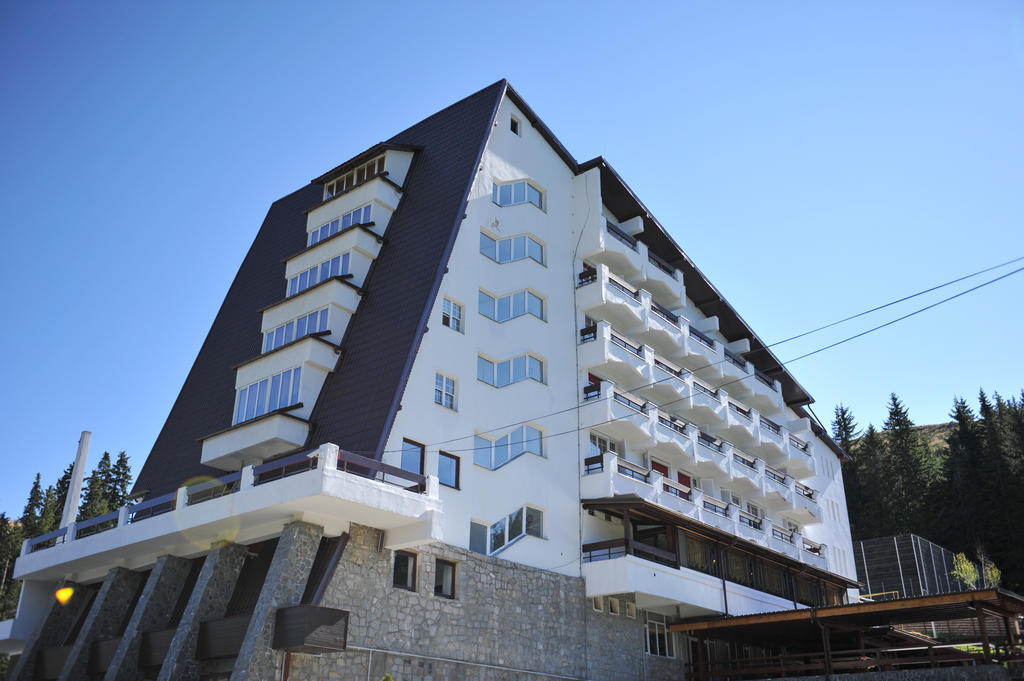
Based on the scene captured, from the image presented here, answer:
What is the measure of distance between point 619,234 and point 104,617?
2777cm

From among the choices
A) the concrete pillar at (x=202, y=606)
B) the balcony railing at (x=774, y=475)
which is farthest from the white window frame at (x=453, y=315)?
the balcony railing at (x=774, y=475)

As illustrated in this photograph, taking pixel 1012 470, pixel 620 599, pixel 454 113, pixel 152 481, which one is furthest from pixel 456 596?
pixel 1012 470

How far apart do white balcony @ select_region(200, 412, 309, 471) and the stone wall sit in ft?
18.0

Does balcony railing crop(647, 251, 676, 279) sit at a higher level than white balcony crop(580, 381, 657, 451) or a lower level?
higher

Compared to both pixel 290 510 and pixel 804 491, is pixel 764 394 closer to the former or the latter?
pixel 804 491

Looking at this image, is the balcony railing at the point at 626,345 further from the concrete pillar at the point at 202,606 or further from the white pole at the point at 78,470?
the white pole at the point at 78,470

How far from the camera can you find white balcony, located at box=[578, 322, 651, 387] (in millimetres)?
37000

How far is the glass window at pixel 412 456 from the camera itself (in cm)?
2795

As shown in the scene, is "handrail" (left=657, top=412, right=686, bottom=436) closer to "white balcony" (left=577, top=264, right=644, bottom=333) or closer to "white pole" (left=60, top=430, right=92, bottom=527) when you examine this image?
"white balcony" (left=577, top=264, right=644, bottom=333)

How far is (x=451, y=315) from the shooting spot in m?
32.2

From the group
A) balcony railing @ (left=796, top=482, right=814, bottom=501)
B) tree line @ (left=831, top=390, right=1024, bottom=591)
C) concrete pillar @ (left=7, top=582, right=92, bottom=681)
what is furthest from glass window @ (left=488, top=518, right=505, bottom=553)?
tree line @ (left=831, top=390, right=1024, bottom=591)

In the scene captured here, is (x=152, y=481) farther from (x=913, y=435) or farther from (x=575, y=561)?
(x=913, y=435)

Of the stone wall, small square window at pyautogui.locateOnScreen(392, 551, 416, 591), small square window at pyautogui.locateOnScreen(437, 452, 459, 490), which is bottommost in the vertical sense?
the stone wall

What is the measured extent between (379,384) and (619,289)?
14.9m
